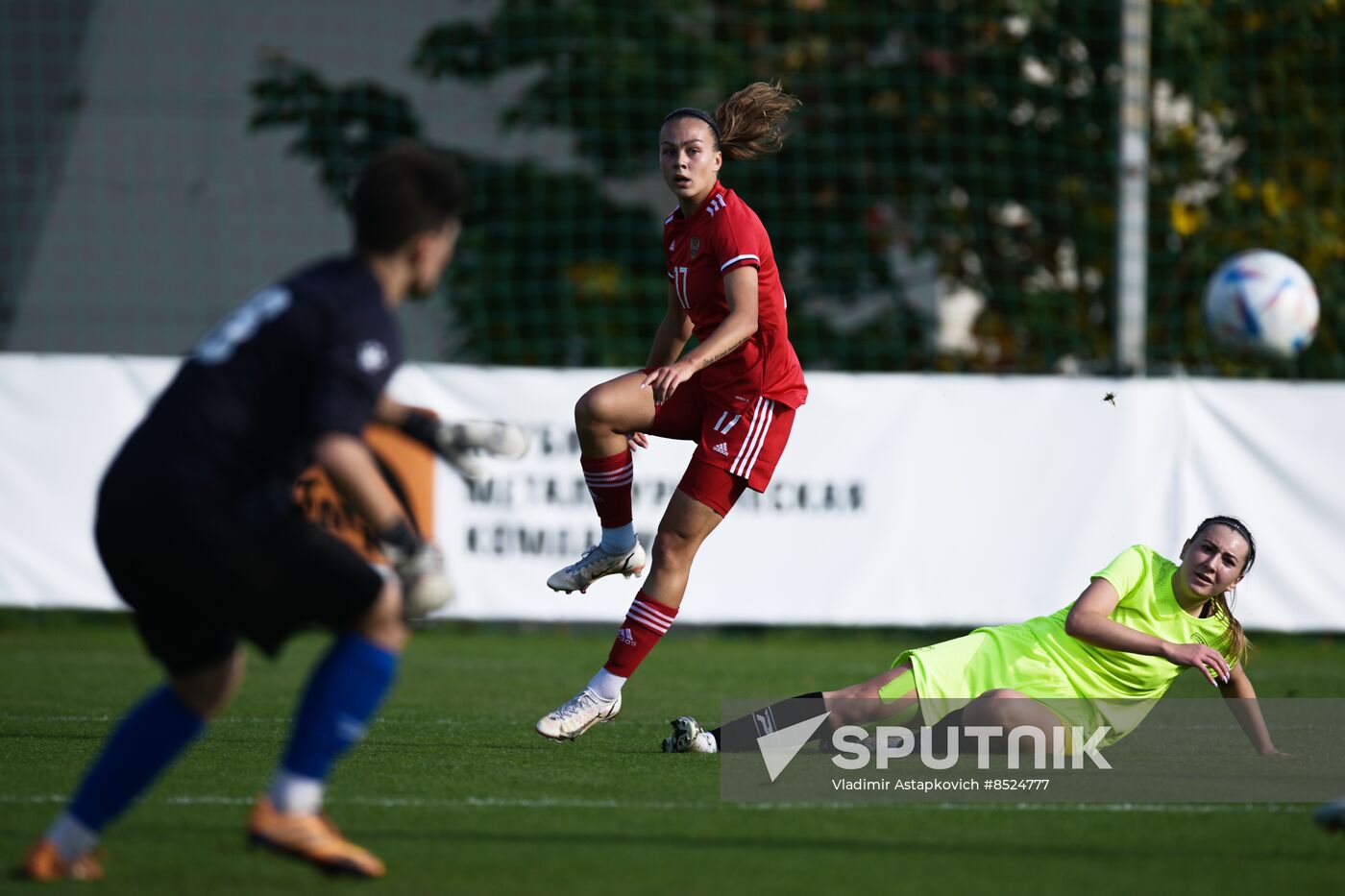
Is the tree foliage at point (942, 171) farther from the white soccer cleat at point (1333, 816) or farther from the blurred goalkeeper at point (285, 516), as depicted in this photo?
the blurred goalkeeper at point (285, 516)

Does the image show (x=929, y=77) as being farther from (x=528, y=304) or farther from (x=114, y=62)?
(x=114, y=62)

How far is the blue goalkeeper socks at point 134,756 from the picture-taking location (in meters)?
3.79

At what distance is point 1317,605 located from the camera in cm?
1114

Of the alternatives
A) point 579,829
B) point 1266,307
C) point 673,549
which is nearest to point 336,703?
point 579,829

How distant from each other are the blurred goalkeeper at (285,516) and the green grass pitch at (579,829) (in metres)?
0.25

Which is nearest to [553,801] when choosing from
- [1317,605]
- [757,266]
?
[757,266]

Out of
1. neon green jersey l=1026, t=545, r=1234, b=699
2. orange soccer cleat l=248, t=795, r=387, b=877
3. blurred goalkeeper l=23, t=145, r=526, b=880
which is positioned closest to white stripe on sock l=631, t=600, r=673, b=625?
neon green jersey l=1026, t=545, r=1234, b=699

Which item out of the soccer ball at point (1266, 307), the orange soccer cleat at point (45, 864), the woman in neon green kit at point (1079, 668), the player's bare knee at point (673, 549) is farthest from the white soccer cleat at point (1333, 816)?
the soccer ball at point (1266, 307)

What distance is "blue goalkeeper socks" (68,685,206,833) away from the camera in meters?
3.79

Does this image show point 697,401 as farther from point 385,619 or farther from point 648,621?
point 385,619

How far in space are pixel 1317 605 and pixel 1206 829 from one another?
709 centimetres

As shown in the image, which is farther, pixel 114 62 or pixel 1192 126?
pixel 114 62

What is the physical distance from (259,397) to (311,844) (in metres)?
1.00

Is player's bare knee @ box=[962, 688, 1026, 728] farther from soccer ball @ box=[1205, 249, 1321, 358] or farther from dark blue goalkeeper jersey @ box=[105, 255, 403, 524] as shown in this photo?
soccer ball @ box=[1205, 249, 1321, 358]
